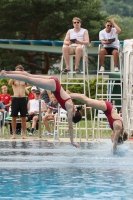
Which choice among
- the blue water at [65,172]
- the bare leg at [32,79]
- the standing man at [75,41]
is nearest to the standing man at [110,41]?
the standing man at [75,41]

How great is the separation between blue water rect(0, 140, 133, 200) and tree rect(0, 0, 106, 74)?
31.6m

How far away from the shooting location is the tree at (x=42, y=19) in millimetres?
46594

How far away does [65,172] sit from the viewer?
1067 cm

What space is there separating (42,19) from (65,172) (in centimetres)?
3886

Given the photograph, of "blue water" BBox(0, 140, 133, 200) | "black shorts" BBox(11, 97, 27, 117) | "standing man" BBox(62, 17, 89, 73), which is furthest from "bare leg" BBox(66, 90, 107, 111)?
"black shorts" BBox(11, 97, 27, 117)

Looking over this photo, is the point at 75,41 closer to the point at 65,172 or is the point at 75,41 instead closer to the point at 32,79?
the point at 32,79

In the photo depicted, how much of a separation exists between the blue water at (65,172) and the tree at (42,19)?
3163cm

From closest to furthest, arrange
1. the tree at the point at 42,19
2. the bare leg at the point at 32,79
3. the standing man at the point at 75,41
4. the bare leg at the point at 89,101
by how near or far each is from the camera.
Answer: the bare leg at the point at 32,79
the bare leg at the point at 89,101
the standing man at the point at 75,41
the tree at the point at 42,19

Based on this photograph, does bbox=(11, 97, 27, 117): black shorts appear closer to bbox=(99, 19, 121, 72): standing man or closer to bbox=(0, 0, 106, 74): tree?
bbox=(99, 19, 121, 72): standing man

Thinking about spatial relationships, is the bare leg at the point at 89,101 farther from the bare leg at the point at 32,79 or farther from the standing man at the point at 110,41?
the standing man at the point at 110,41

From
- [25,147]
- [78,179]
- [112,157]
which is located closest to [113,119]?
[112,157]

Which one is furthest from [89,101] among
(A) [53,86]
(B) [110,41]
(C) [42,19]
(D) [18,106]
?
(C) [42,19]

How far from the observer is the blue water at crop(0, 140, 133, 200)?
28.2 ft

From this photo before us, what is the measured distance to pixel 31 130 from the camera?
19.4 meters
